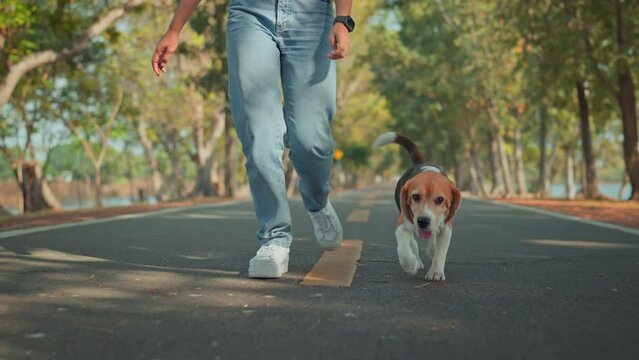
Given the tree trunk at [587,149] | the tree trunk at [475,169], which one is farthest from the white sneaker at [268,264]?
the tree trunk at [475,169]

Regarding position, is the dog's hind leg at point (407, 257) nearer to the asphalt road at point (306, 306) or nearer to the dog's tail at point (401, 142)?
the asphalt road at point (306, 306)

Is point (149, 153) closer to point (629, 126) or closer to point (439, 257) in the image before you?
point (629, 126)

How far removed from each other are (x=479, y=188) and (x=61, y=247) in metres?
35.0

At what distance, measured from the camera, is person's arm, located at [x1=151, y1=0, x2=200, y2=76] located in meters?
4.47

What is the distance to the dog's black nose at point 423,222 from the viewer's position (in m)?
4.27

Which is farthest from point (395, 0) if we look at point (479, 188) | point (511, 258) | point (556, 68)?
point (479, 188)

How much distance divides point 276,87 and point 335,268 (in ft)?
4.17

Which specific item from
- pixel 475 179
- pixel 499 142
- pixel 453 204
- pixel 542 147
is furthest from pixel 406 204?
pixel 475 179

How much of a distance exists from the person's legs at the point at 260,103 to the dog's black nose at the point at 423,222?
85 cm

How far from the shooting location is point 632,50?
17.3 meters

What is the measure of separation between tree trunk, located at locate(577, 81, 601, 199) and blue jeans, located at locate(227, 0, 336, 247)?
18.3 m

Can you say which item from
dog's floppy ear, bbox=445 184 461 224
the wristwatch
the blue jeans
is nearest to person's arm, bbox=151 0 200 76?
the blue jeans

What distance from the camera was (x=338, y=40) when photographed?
4270 mm

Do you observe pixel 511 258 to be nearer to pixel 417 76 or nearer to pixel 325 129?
pixel 325 129
